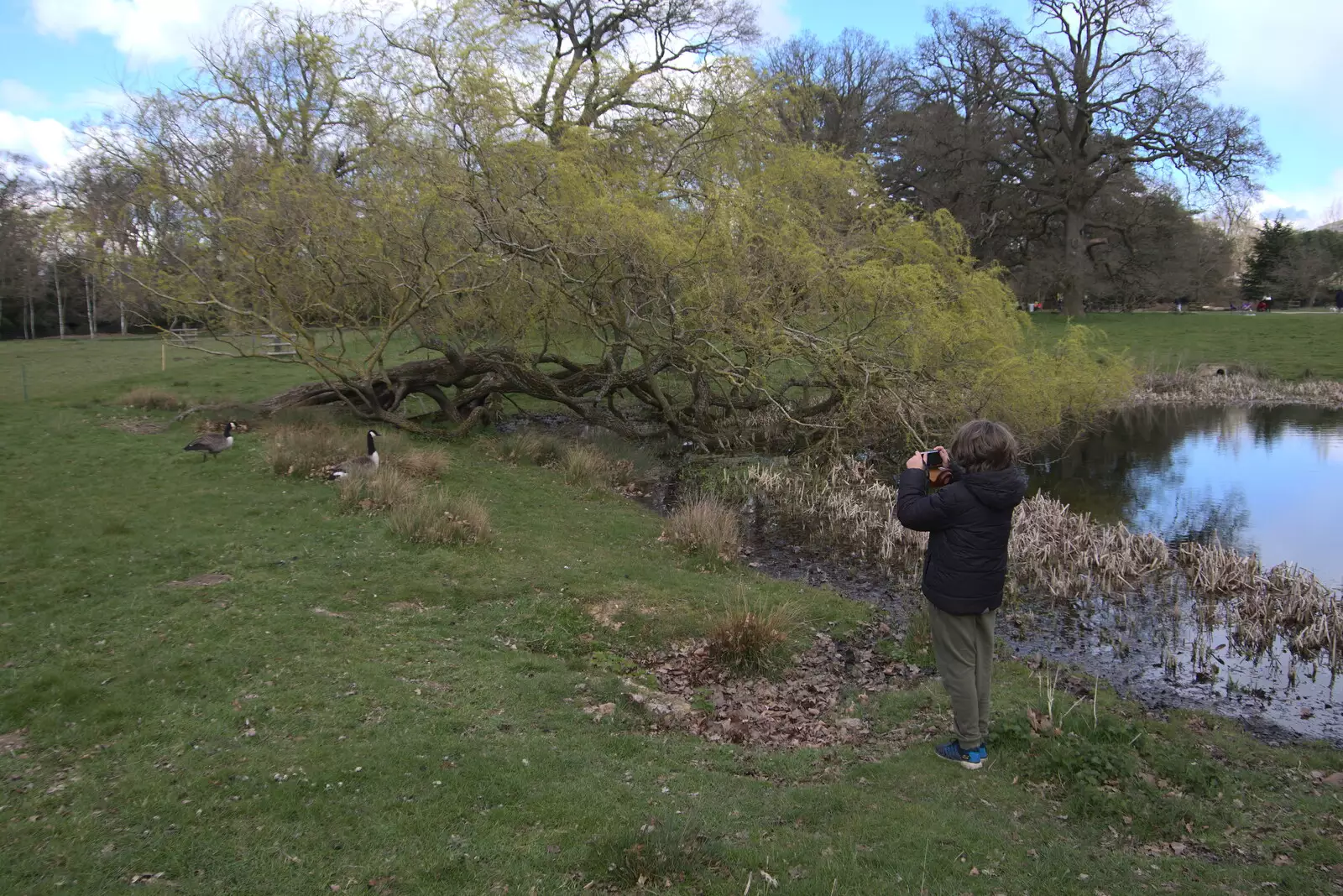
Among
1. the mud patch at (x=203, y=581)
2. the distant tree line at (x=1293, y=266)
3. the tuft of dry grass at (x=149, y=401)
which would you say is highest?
the distant tree line at (x=1293, y=266)

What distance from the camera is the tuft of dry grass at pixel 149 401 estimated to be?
1769cm

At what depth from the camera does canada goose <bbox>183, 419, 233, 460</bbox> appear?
12.8m

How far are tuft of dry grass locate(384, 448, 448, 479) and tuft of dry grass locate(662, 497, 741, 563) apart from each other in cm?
402

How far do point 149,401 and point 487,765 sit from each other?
16.9 metres

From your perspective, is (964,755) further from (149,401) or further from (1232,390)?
(1232,390)

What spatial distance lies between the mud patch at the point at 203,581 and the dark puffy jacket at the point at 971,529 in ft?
22.1

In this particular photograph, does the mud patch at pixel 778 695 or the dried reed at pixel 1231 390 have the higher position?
the dried reed at pixel 1231 390

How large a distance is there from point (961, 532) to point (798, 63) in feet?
138

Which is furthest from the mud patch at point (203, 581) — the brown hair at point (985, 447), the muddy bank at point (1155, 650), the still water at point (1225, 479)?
the still water at point (1225, 479)

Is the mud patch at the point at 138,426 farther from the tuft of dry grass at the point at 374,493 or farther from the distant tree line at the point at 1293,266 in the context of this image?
the distant tree line at the point at 1293,266

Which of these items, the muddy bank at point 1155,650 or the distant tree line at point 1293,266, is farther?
the distant tree line at point 1293,266

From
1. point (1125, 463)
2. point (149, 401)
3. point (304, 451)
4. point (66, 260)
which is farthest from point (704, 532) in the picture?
point (66, 260)

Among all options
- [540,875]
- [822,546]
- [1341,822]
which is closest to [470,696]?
[540,875]

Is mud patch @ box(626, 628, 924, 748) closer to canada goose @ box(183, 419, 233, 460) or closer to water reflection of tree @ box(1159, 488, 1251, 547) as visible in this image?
water reflection of tree @ box(1159, 488, 1251, 547)
